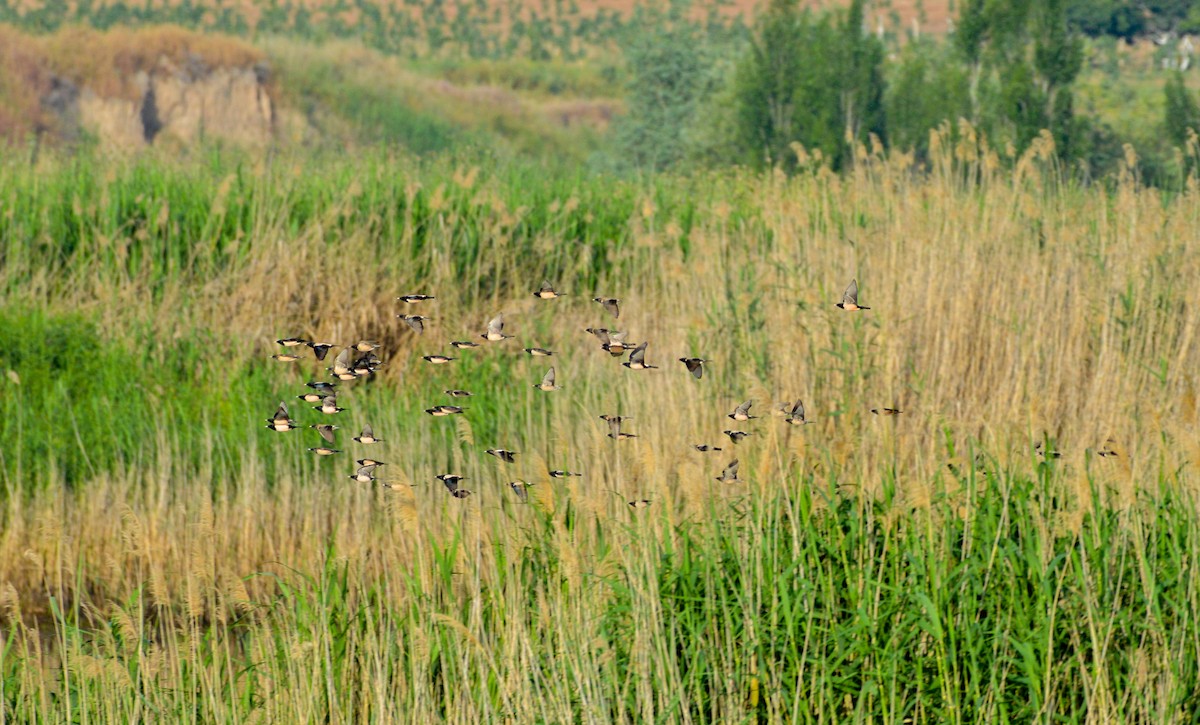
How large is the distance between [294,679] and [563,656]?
65cm

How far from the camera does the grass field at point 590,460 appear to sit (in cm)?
295

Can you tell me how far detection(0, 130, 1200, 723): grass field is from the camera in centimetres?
295

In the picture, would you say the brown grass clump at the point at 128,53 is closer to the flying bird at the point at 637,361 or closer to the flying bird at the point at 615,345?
the flying bird at the point at 637,361

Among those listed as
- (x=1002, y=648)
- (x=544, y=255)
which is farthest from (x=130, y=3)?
(x=1002, y=648)

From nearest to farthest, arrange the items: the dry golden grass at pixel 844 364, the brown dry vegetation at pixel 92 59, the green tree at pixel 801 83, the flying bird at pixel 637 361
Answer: the flying bird at pixel 637 361
the dry golden grass at pixel 844 364
the green tree at pixel 801 83
the brown dry vegetation at pixel 92 59

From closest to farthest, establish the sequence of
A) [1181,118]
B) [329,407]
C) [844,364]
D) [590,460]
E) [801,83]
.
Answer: [329,407]
[590,460]
[844,364]
[1181,118]
[801,83]

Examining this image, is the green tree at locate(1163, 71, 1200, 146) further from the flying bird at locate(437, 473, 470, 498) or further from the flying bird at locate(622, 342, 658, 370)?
the flying bird at locate(437, 473, 470, 498)

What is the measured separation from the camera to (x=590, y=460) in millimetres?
4316

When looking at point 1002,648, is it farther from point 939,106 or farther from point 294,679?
point 939,106

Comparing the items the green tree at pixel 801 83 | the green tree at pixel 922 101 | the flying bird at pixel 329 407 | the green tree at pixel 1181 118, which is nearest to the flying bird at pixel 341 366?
the flying bird at pixel 329 407

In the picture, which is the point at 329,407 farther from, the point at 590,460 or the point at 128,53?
the point at 128,53

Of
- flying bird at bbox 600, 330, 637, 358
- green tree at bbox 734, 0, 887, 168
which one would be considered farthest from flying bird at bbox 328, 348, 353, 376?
green tree at bbox 734, 0, 887, 168

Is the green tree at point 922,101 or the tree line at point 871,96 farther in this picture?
the green tree at point 922,101

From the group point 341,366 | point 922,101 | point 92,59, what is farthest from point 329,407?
point 92,59
